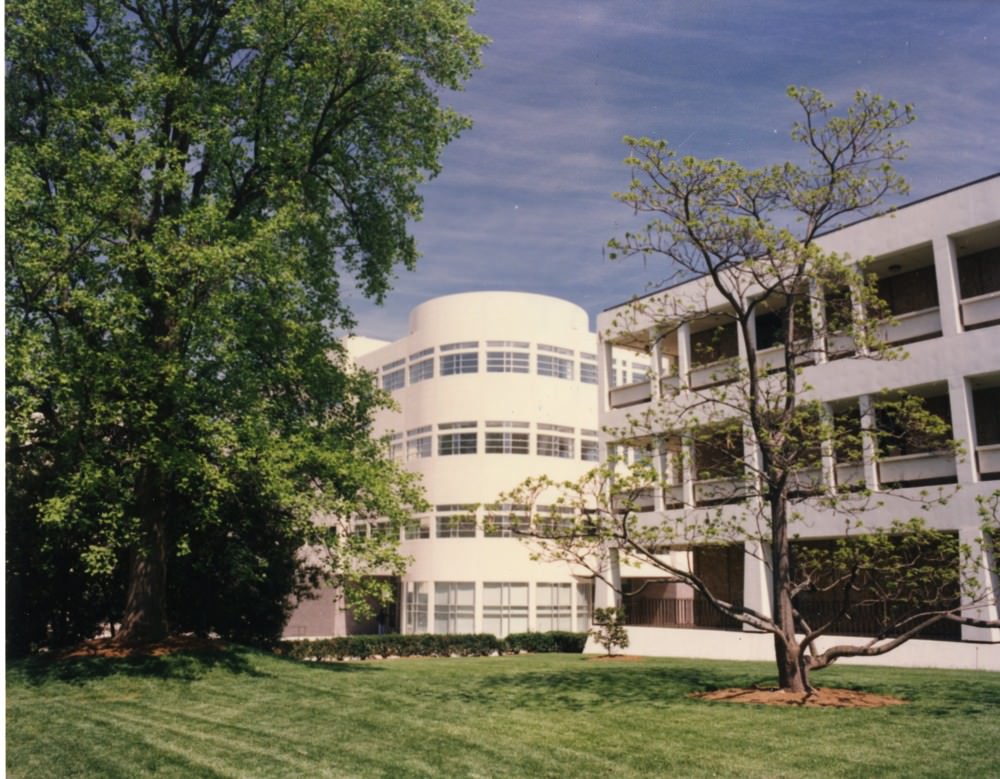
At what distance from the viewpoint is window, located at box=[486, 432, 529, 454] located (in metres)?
46.9

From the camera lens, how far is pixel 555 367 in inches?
1905

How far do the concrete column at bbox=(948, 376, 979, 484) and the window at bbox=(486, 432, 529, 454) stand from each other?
26.9 m

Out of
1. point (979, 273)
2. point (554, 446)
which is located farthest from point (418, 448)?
point (979, 273)

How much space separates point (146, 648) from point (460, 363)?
30307 mm

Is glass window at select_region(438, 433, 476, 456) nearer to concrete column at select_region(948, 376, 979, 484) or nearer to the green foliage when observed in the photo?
the green foliage

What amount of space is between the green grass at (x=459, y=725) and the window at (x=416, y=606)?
28330 mm

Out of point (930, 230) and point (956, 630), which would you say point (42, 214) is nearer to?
point (930, 230)

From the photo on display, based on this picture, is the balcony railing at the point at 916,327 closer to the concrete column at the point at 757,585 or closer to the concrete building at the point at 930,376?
the concrete building at the point at 930,376

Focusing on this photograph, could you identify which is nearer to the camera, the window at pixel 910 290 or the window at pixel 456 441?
the window at pixel 910 290

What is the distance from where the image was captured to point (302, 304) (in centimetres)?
2003

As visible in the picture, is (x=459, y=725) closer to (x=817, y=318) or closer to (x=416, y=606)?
(x=817, y=318)

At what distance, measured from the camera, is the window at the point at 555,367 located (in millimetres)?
47969

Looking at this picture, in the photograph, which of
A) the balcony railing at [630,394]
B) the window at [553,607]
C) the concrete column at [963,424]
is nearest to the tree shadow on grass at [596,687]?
the concrete column at [963,424]

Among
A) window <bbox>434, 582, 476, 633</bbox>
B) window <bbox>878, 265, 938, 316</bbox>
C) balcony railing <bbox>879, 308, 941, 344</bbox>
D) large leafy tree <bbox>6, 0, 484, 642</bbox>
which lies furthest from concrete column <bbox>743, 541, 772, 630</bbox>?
window <bbox>434, 582, 476, 633</bbox>
